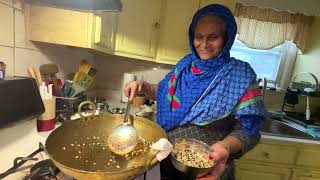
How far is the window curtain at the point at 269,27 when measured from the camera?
2.09 metres

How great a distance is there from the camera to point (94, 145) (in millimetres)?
764

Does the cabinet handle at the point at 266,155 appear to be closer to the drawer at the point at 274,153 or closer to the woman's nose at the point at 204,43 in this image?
the drawer at the point at 274,153

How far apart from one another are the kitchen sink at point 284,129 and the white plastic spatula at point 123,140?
1240mm

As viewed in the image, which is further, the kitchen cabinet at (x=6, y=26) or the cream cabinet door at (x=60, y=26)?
the cream cabinet door at (x=60, y=26)

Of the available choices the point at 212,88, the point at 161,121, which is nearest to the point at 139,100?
the point at 161,121

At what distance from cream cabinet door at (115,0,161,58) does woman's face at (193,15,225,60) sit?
2.42ft

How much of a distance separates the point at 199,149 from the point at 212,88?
275 mm

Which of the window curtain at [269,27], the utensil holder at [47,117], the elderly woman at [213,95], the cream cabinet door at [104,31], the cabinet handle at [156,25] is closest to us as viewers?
the elderly woman at [213,95]

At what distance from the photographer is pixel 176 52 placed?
1.90 metres

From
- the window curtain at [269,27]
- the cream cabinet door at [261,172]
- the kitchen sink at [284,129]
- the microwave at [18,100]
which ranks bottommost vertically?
the cream cabinet door at [261,172]

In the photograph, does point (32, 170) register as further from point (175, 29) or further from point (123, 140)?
point (175, 29)

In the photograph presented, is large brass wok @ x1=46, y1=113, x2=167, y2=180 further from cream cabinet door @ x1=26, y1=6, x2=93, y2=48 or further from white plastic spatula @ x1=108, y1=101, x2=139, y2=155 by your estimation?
cream cabinet door @ x1=26, y1=6, x2=93, y2=48

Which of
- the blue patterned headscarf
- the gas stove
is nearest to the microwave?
the gas stove

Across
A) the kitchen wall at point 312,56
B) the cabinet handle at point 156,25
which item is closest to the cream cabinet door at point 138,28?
the cabinet handle at point 156,25
